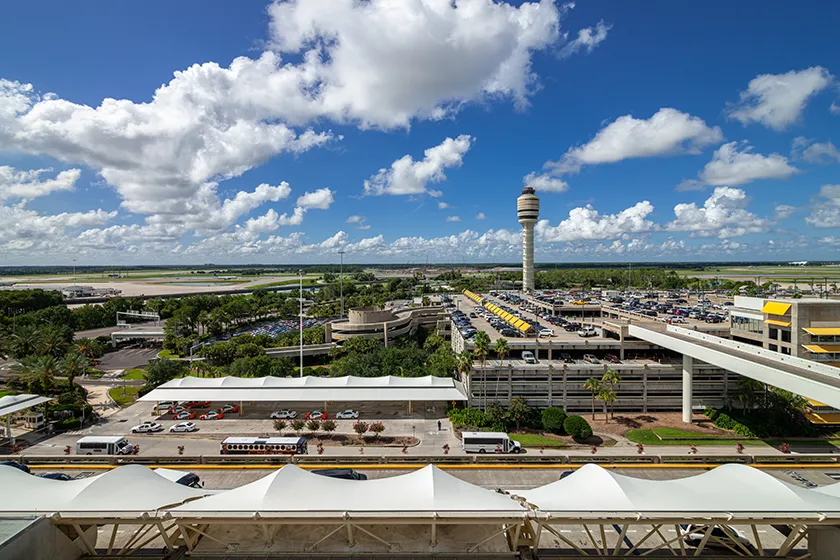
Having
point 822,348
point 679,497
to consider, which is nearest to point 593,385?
point 822,348

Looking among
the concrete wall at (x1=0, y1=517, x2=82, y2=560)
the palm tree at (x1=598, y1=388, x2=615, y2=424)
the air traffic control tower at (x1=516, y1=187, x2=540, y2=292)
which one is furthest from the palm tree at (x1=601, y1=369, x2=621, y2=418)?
the air traffic control tower at (x1=516, y1=187, x2=540, y2=292)

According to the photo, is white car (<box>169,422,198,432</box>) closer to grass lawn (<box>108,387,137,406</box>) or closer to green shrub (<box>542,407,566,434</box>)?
grass lawn (<box>108,387,137,406</box>)

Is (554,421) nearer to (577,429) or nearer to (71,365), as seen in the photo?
(577,429)

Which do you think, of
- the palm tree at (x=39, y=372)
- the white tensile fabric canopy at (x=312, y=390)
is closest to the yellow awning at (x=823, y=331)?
the white tensile fabric canopy at (x=312, y=390)

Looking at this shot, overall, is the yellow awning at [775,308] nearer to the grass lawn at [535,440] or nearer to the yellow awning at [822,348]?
the yellow awning at [822,348]

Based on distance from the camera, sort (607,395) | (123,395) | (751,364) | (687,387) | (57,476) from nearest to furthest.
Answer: (57,476), (751,364), (607,395), (687,387), (123,395)

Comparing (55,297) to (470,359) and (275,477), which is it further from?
(275,477)

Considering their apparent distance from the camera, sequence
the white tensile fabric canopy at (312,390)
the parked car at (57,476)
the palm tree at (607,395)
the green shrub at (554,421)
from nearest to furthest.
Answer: the parked car at (57,476) < the green shrub at (554,421) < the palm tree at (607,395) < the white tensile fabric canopy at (312,390)

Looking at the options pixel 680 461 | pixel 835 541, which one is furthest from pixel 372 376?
pixel 835 541
